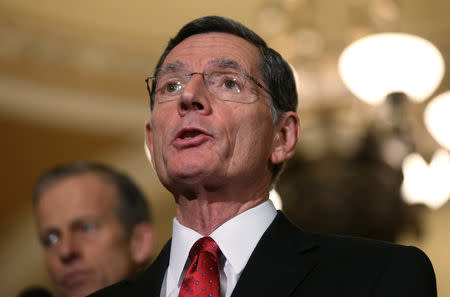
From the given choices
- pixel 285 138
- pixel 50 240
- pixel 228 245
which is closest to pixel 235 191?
pixel 228 245

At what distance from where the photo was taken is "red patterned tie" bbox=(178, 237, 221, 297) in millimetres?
1901

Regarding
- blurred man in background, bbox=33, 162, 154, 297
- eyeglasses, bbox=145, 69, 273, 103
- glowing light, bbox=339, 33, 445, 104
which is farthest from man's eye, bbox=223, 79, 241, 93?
glowing light, bbox=339, 33, 445, 104

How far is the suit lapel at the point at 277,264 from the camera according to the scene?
73.4 inches

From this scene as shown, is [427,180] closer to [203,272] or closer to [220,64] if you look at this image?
[220,64]

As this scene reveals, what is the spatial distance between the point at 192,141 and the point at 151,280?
40 centimetres

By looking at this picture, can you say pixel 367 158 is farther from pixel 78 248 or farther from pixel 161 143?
pixel 161 143

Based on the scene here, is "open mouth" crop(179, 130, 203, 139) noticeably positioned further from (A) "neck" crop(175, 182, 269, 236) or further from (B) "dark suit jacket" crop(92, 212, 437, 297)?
(B) "dark suit jacket" crop(92, 212, 437, 297)

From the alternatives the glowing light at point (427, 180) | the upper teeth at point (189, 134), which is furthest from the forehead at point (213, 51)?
the glowing light at point (427, 180)

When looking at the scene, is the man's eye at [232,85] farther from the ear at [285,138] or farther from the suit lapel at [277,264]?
the suit lapel at [277,264]

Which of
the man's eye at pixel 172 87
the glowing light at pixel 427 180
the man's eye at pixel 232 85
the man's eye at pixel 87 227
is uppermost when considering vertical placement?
the man's eye at pixel 172 87

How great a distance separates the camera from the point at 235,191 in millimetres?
2135

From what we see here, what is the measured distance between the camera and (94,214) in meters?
2.88

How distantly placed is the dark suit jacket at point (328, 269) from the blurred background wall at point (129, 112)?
5.53m

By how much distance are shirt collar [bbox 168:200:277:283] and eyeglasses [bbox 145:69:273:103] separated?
1.05 feet
